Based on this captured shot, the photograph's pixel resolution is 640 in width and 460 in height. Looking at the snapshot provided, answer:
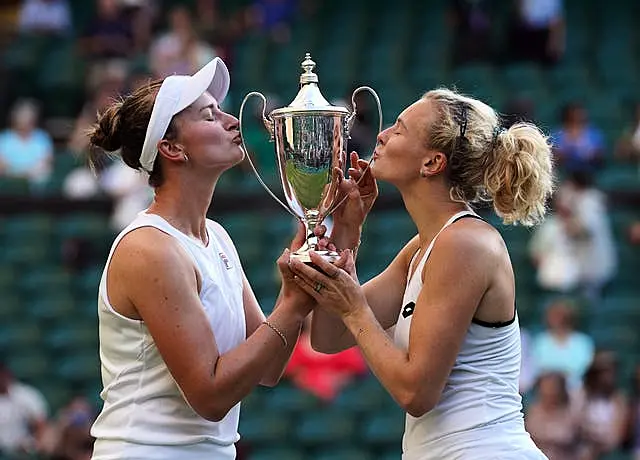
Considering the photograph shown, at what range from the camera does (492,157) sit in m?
3.64

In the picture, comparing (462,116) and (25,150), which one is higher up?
(462,116)

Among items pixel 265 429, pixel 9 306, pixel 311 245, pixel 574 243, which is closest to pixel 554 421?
pixel 265 429

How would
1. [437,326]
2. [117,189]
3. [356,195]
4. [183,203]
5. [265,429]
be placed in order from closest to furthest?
[437,326], [183,203], [356,195], [265,429], [117,189]

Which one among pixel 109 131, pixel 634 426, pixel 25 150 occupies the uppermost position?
pixel 109 131

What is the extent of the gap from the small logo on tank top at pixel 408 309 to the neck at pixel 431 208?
0.16 m

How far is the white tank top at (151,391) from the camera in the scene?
3.51 meters

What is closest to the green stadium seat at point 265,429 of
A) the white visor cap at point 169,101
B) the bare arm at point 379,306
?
→ the bare arm at point 379,306

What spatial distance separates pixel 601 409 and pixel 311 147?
4096mm

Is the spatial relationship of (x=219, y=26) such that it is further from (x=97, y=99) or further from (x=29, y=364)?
(x=29, y=364)

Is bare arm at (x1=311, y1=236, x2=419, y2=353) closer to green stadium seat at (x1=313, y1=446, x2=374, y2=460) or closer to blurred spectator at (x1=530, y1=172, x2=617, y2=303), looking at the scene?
green stadium seat at (x1=313, y1=446, x2=374, y2=460)

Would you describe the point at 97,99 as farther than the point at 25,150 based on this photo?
Yes

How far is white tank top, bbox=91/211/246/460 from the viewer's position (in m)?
3.51

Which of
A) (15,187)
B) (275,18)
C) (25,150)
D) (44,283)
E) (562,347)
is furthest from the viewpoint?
(275,18)

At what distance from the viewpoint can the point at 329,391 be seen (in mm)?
7957
